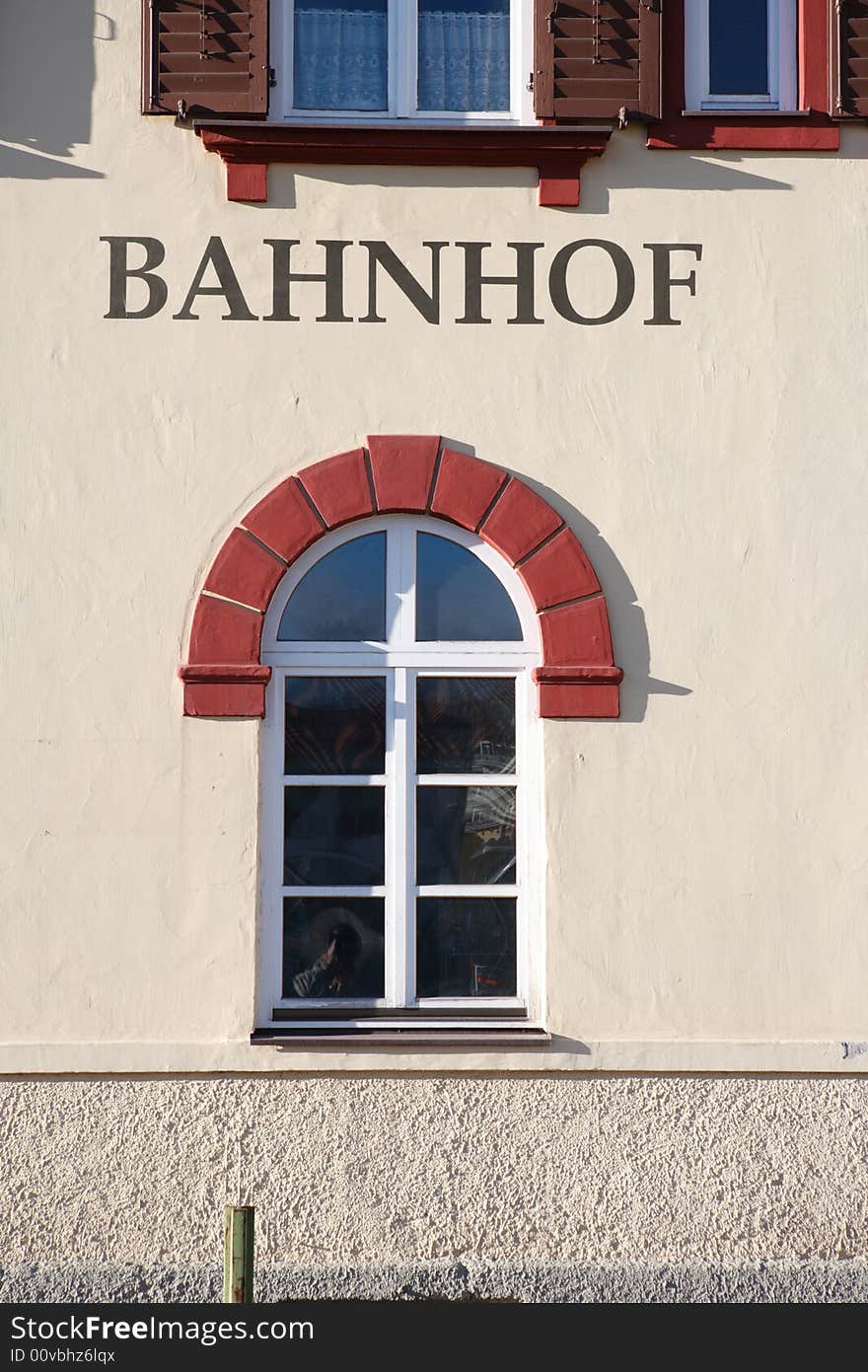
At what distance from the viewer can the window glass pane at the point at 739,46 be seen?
682cm

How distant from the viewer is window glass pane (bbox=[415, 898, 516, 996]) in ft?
21.4

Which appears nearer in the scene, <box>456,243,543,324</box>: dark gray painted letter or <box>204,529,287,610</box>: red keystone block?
<box>204,529,287,610</box>: red keystone block

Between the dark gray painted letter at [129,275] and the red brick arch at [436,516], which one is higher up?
the dark gray painted letter at [129,275]

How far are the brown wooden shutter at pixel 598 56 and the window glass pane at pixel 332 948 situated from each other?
136 inches

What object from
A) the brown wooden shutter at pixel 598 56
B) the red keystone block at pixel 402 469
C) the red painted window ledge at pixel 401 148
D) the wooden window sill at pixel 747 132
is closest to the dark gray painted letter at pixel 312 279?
the red painted window ledge at pixel 401 148

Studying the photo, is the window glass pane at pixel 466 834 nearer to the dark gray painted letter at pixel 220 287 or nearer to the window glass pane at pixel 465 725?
the window glass pane at pixel 465 725

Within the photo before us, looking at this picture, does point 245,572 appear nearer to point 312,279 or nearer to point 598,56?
point 312,279

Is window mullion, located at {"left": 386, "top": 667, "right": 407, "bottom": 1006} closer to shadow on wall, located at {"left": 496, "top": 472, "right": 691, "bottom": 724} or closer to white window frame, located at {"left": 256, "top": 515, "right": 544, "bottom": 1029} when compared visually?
white window frame, located at {"left": 256, "top": 515, "right": 544, "bottom": 1029}

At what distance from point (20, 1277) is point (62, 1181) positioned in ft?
1.30

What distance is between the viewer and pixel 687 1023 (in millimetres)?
6359

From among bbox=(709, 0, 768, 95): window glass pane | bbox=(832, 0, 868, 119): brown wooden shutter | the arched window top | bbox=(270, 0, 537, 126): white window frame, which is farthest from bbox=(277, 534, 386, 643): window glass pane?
bbox=(832, 0, 868, 119): brown wooden shutter

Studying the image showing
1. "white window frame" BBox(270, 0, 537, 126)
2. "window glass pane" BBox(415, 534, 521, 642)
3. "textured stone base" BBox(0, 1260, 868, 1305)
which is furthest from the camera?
"white window frame" BBox(270, 0, 537, 126)

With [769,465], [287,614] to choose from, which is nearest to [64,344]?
[287,614]

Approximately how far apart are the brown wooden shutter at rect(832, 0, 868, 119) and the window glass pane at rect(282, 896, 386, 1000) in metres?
3.96
